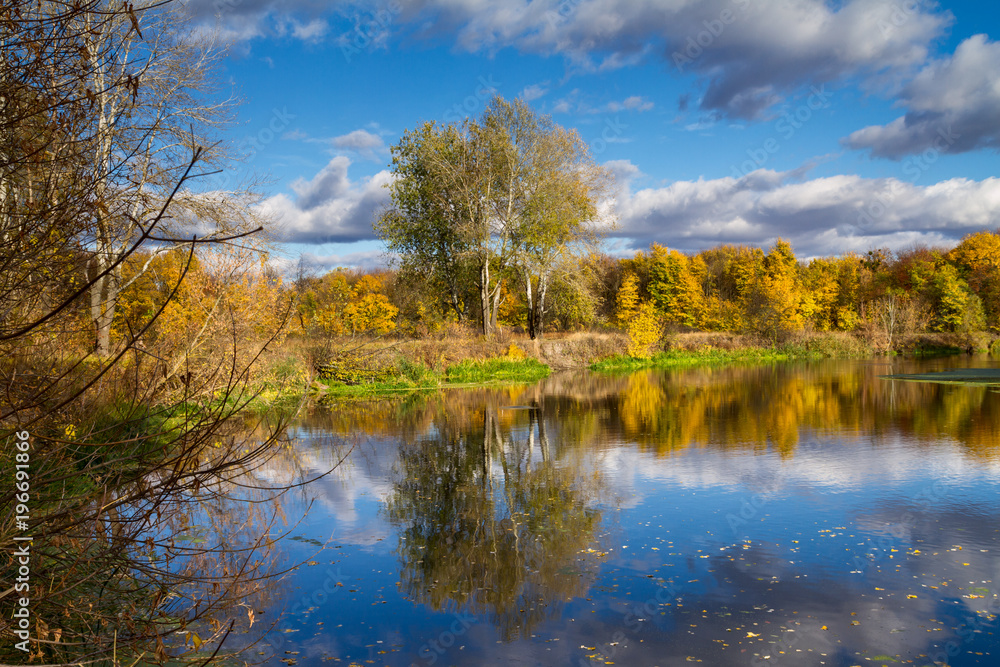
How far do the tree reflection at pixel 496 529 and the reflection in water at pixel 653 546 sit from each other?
0.03 m

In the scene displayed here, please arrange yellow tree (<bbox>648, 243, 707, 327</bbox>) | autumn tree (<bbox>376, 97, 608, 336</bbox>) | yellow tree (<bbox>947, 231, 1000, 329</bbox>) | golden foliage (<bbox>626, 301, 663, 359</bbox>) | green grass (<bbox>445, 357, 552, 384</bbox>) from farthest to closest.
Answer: yellow tree (<bbox>648, 243, 707, 327</bbox>) < yellow tree (<bbox>947, 231, 1000, 329</bbox>) < golden foliage (<bbox>626, 301, 663, 359</bbox>) < autumn tree (<bbox>376, 97, 608, 336</bbox>) < green grass (<bbox>445, 357, 552, 384</bbox>)

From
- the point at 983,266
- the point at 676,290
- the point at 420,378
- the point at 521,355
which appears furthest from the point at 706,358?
the point at 983,266

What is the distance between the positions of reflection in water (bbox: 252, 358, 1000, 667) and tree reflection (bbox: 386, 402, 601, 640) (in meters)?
0.03

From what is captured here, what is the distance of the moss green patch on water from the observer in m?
24.2

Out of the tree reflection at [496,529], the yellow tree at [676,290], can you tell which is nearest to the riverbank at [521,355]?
the tree reflection at [496,529]

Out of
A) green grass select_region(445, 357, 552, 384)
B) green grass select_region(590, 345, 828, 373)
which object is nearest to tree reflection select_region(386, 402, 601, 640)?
green grass select_region(445, 357, 552, 384)

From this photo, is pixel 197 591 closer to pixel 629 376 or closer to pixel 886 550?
pixel 886 550

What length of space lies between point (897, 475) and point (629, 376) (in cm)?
2166

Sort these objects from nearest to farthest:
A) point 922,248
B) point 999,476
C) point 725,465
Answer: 1. point 999,476
2. point 725,465
3. point 922,248

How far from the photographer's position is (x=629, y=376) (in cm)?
3175

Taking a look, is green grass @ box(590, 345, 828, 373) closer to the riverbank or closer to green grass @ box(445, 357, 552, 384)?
the riverbank

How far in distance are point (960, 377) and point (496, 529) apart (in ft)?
83.5

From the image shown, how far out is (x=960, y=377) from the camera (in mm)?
25969

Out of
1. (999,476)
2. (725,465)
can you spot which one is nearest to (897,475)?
(999,476)
